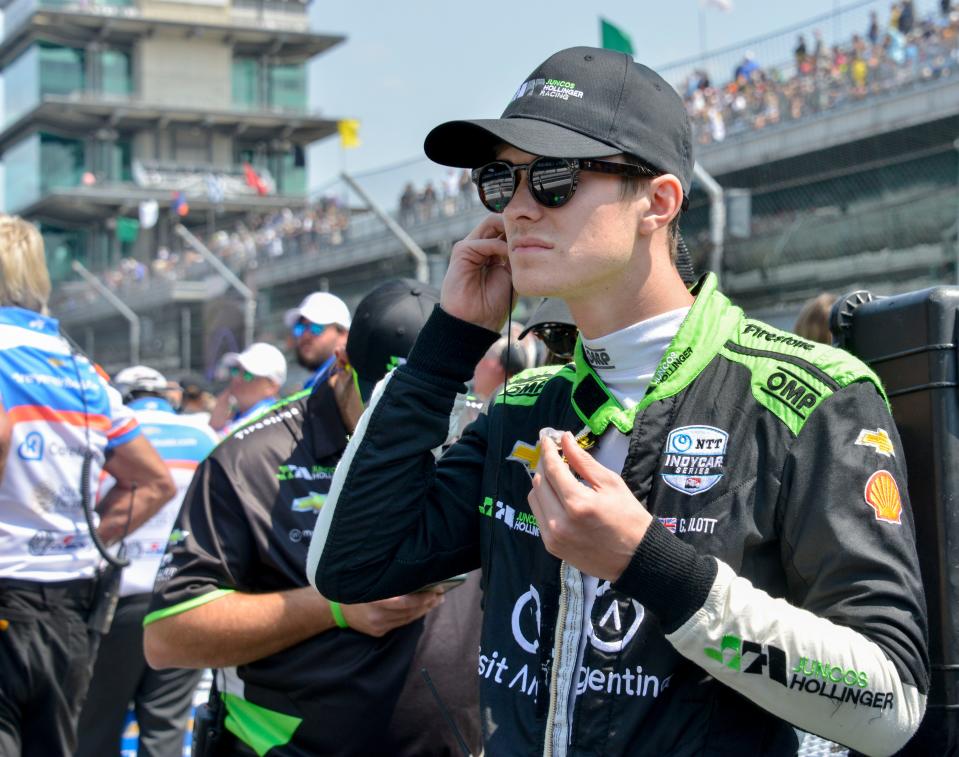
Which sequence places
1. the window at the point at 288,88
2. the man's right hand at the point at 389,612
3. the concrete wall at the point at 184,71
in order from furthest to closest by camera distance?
1. the window at the point at 288,88
2. the concrete wall at the point at 184,71
3. the man's right hand at the point at 389,612

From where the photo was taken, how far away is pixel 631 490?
198 cm

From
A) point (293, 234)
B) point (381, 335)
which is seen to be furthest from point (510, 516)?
point (293, 234)

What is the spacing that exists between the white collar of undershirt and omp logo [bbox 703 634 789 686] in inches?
20.3

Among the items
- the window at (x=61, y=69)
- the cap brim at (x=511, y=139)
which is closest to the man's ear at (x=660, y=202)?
the cap brim at (x=511, y=139)

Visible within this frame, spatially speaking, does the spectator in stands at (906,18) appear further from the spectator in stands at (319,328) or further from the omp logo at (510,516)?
the omp logo at (510,516)

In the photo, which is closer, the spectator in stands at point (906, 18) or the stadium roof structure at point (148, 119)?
the spectator in stands at point (906, 18)

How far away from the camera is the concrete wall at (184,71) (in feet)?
203

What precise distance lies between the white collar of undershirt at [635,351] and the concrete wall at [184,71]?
62995mm

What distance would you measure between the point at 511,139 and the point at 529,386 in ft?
1.75

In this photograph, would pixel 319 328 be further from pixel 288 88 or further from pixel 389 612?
pixel 288 88

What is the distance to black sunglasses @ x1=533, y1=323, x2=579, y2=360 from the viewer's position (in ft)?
11.2

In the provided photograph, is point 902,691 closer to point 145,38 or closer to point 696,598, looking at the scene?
point 696,598

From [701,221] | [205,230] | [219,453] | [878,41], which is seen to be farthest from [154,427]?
[205,230]

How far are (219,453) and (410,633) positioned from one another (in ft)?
2.16
